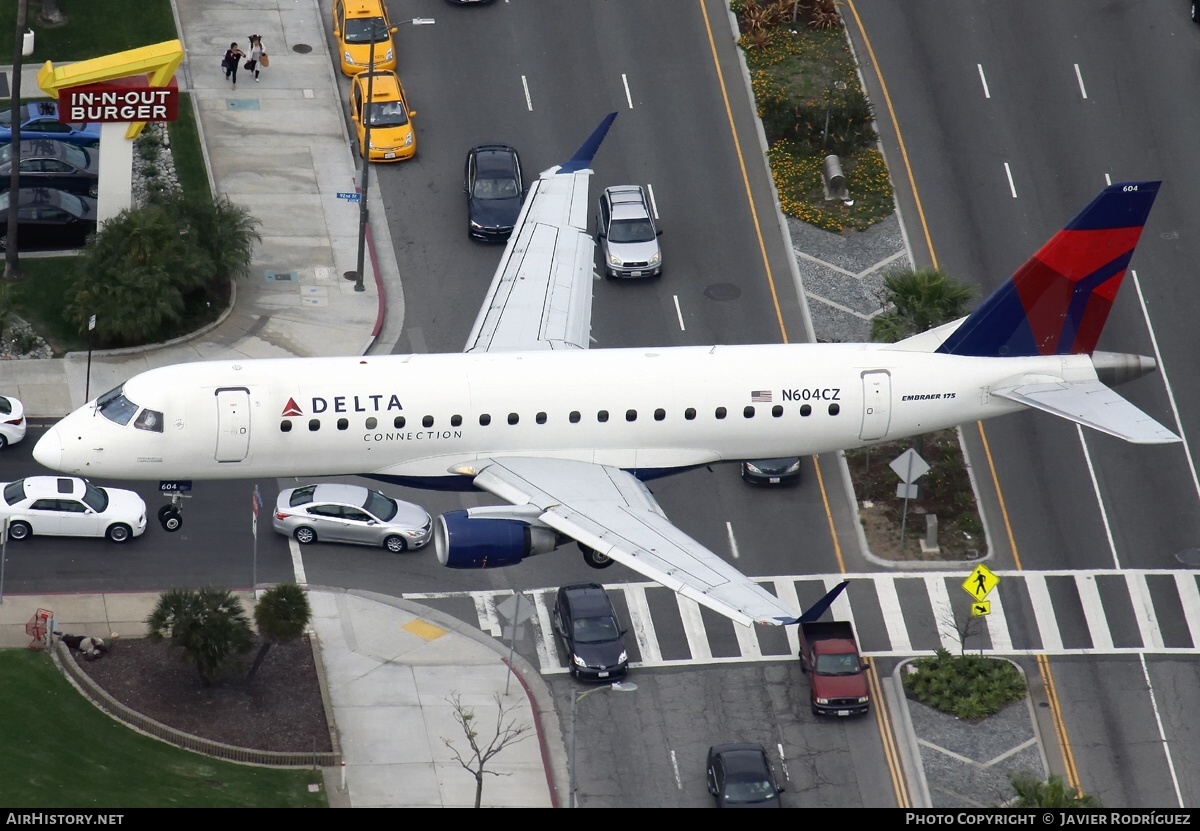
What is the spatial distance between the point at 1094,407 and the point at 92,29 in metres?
52.9

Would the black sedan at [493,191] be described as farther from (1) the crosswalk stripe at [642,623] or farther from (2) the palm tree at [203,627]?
(2) the palm tree at [203,627]

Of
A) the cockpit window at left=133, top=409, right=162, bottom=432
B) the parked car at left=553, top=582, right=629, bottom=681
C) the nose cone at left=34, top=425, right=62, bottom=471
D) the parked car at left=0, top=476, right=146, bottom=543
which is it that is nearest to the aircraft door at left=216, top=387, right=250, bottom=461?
the cockpit window at left=133, top=409, right=162, bottom=432

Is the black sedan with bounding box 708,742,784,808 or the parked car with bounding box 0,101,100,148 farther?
the parked car with bounding box 0,101,100,148

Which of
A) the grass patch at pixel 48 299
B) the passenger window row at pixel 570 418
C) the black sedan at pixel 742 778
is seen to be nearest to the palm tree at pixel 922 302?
the passenger window row at pixel 570 418

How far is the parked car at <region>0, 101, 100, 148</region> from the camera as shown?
8194cm

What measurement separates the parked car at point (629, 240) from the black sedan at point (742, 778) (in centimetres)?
2545

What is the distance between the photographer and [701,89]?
286ft

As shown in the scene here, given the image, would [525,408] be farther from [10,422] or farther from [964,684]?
[10,422]

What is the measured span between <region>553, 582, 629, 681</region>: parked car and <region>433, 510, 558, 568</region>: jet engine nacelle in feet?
34.4

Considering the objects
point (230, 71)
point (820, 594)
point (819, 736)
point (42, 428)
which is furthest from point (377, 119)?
point (819, 736)

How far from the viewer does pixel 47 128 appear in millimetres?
82500

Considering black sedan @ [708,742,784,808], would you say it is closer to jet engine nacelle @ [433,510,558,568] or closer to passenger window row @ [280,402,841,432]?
jet engine nacelle @ [433,510,558,568]

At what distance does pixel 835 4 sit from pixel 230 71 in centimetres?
2814

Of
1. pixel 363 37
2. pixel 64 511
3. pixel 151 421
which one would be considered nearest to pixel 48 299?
pixel 64 511
